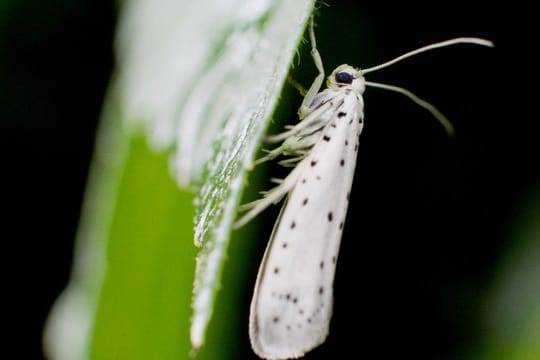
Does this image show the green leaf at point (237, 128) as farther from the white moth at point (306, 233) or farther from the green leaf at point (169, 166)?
the white moth at point (306, 233)

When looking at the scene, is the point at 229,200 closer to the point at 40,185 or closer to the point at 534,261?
the point at 40,185

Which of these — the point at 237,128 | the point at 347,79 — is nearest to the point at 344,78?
the point at 347,79

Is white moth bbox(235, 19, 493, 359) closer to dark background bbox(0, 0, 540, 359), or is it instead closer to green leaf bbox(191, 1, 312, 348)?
dark background bbox(0, 0, 540, 359)

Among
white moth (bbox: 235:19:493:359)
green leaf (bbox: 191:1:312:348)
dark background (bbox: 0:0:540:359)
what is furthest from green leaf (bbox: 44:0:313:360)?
dark background (bbox: 0:0:540:359)

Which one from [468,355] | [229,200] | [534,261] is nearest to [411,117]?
[534,261]

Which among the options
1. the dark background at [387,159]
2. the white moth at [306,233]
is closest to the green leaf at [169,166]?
the white moth at [306,233]

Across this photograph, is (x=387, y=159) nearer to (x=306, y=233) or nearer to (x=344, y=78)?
(x=344, y=78)

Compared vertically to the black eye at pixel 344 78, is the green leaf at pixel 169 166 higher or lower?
lower
